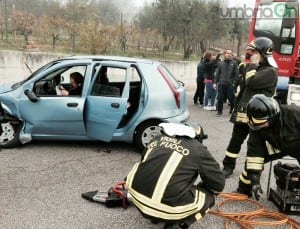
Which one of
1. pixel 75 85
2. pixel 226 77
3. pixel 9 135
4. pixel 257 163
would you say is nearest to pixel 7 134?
pixel 9 135

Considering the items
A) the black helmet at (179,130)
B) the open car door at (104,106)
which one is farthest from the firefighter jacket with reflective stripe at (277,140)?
the open car door at (104,106)

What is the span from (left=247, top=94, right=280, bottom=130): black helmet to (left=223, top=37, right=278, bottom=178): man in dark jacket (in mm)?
1047

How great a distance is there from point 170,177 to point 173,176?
1.0 inches

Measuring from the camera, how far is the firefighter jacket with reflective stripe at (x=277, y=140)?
411cm

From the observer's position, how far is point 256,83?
16.8 feet

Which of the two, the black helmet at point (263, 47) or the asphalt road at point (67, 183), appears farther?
the black helmet at point (263, 47)

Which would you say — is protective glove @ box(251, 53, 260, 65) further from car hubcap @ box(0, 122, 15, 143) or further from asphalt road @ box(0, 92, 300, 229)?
car hubcap @ box(0, 122, 15, 143)

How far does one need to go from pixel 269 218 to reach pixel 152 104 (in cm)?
260

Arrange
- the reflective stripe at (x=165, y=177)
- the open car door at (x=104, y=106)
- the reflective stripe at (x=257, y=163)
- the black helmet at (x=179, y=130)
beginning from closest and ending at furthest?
the reflective stripe at (x=165, y=177)
the black helmet at (x=179, y=130)
the reflective stripe at (x=257, y=163)
the open car door at (x=104, y=106)

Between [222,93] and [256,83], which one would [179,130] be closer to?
[256,83]

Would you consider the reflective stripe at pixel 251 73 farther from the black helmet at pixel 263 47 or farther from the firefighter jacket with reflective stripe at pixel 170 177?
the firefighter jacket with reflective stripe at pixel 170 177

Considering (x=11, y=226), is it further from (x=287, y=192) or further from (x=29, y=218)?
(x=287, y=192)

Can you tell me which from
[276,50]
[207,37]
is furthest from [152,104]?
[207,37]

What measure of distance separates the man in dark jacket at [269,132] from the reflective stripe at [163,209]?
1201 mm
